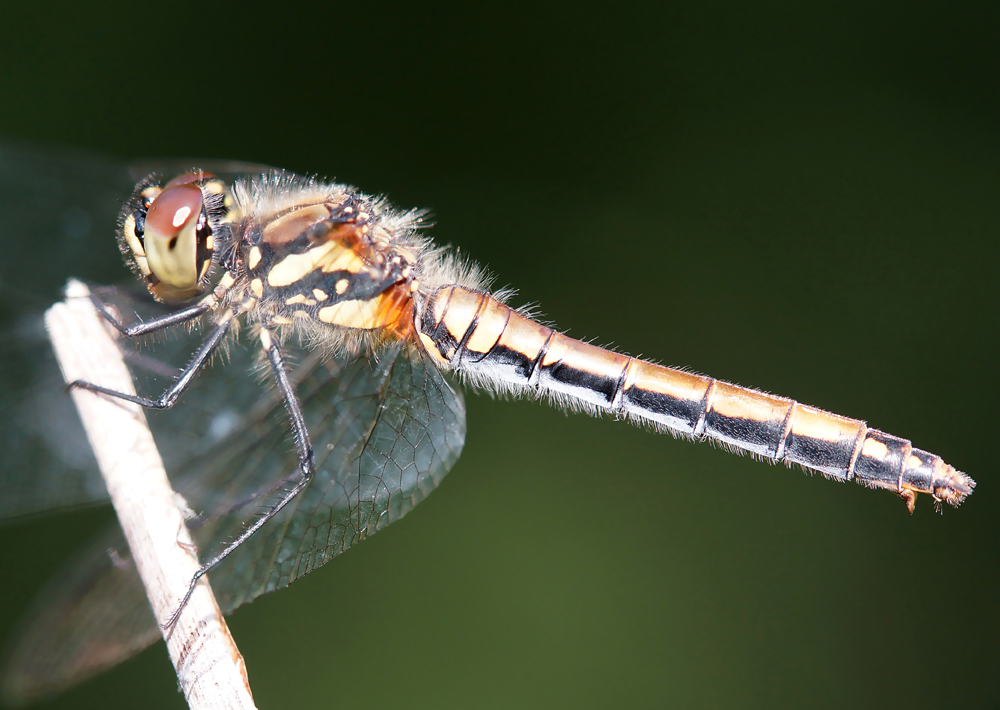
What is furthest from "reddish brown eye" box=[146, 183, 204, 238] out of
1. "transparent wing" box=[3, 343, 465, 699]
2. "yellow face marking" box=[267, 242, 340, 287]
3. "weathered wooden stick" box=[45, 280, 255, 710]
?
"transparent wing" box=[3, 343, 465, 699]

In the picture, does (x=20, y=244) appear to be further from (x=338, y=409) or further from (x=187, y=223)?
(x=338, y=409)

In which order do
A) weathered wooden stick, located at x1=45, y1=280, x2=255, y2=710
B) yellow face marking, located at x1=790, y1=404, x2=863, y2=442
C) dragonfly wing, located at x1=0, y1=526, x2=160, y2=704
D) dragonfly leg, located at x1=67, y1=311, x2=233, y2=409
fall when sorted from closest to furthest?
weathered wooden stick, located at x1=45, y1=280, x2=255, y2=710 → dragonfly leg, located at x1=67, y1=311, x2=233, y2=409 → dragonfly wing, located at x1=0, y1=526, x2=160, y2=704 → yellow face marking, located at x1=790, y1=404, x2=863, y2=442

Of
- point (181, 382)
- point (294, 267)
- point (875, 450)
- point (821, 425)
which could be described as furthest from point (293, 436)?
point (875, 450)

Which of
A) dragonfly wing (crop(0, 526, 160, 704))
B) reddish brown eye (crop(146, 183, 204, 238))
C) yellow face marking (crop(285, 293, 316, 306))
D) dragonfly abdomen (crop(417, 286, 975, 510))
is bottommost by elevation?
dragonfly wing (crop(0, 526, 160, 704))

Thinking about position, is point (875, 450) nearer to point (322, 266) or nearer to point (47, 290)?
point (322, 266)

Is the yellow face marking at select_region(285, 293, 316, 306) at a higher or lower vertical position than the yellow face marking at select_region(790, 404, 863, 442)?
lower

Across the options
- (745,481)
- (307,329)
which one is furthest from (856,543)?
(307,329)

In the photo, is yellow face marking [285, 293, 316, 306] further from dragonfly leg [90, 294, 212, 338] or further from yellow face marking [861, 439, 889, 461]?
yellow face marking [861, 439, 889, 461]
